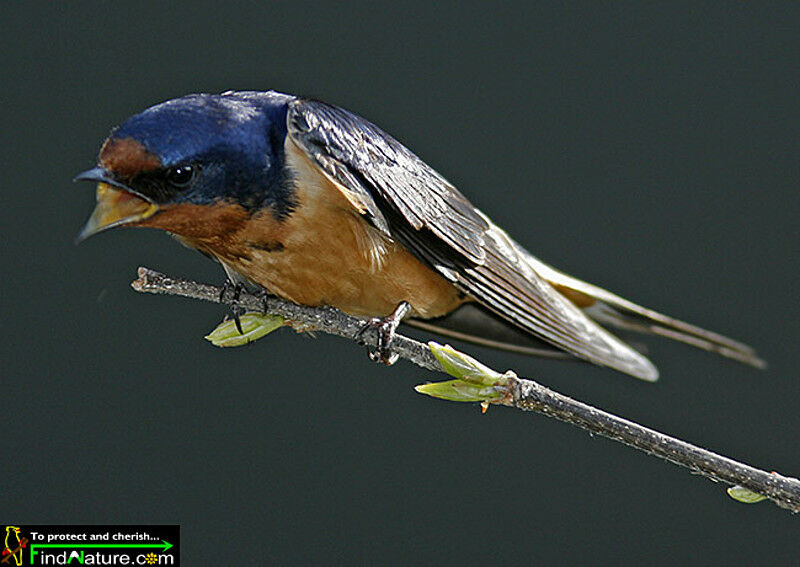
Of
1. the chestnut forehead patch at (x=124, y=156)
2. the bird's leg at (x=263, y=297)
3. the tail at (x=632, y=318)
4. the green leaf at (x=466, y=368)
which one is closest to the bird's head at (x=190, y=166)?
the chestnut forehead patch at (x=124, y=156)

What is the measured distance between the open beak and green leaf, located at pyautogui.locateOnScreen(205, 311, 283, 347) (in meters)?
0.24

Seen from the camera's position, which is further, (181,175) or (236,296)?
(236,296)

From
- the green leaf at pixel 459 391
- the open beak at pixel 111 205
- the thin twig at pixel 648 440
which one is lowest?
the thin twig at pixel 648 440

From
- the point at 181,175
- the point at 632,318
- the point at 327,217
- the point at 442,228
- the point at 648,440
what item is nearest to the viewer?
the point at 648,440

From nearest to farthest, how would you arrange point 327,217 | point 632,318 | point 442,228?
point 327,217, point 442,228, point 632,318

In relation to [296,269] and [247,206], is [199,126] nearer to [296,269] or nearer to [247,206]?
[247,206]

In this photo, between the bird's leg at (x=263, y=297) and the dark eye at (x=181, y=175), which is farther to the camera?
the bird's leg at (x=263, y=297)

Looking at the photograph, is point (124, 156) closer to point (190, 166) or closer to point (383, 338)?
point (190, 166)

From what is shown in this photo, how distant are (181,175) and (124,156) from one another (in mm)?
92

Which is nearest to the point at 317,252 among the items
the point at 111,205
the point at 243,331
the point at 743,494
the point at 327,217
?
the point at 327,217

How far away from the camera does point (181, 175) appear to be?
4.11 feet

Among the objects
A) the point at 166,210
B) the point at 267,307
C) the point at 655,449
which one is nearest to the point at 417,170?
the point at 267,307

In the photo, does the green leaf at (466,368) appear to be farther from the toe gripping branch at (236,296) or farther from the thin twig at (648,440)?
the toe gripping branch at (236,296)

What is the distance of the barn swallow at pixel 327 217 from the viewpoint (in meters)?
1.24
